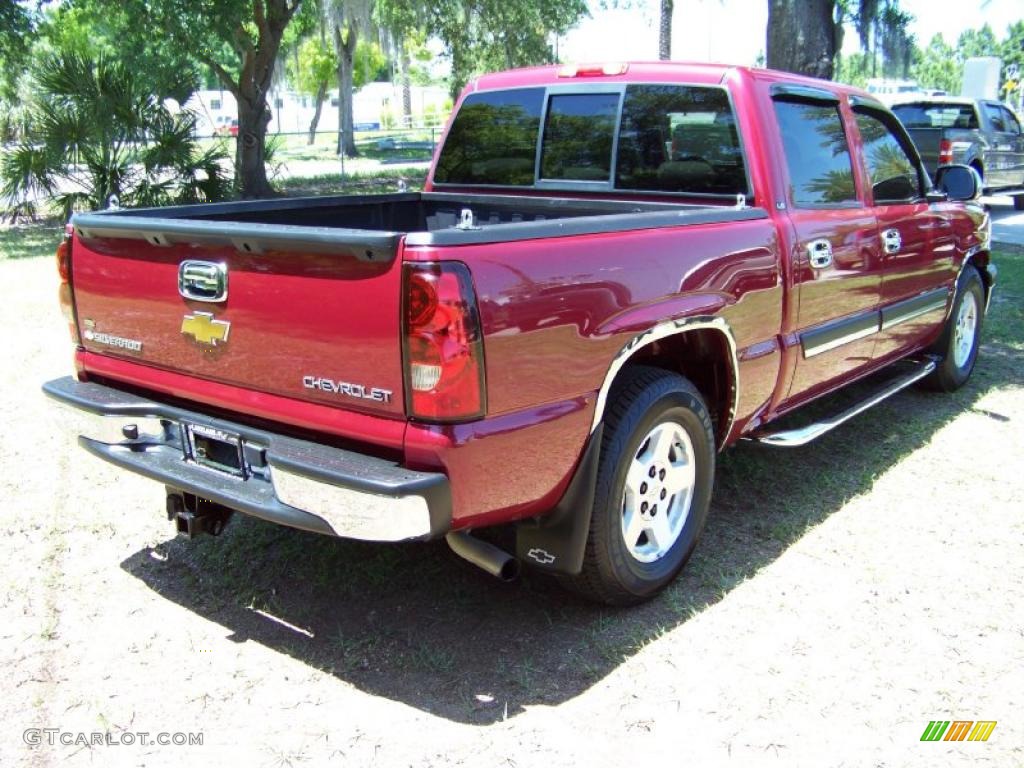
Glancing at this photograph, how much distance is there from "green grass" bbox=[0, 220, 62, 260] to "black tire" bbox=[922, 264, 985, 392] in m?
11.3

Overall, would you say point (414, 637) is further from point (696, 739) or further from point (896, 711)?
point (896, 711)

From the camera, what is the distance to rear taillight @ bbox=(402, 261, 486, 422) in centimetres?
245

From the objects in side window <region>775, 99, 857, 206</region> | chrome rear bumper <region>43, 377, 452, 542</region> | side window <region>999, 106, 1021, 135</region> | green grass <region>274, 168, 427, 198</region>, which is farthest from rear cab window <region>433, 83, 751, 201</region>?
side window <region>999, 106, 1021, 135</region>

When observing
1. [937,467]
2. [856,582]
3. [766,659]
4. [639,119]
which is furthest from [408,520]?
[937,467]

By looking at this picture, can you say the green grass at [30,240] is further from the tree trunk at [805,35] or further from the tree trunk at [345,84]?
the tree trunk at [345,84]

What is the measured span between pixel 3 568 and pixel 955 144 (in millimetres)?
15262

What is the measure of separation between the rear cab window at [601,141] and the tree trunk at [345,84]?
24.8 meters

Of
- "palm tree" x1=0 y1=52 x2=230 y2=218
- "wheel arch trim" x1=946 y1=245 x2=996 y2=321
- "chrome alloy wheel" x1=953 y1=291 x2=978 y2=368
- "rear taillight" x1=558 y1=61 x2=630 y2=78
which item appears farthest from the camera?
"palm tree" x1=0 y1=52 x2=230 y2=218

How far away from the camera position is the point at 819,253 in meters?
4.00

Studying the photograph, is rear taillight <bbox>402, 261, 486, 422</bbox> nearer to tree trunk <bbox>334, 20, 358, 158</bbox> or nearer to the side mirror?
the side mirror

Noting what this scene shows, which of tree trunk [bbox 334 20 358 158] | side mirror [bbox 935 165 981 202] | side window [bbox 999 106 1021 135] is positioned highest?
tree trunk [bbox 334 20 358 158]

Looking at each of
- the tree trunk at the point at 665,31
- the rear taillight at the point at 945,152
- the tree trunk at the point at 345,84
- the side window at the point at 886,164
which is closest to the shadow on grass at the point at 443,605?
the side window at the point at 886,164

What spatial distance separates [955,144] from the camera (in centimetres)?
1487

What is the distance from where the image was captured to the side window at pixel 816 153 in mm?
4055
